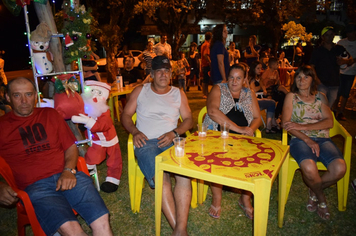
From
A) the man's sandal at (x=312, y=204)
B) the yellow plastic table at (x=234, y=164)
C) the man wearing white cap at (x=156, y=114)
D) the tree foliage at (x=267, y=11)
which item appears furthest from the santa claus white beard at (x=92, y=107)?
the tree foliage at (x=267, y=11)

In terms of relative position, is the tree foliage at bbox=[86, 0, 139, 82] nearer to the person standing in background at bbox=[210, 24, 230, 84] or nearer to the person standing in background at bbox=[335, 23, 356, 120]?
the person standing in background at bbox=[210, 24, 230, 84]

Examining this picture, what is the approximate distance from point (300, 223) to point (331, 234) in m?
0.28

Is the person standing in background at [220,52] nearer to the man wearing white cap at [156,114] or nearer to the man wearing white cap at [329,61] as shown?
the man wearing white cap at [329,61]

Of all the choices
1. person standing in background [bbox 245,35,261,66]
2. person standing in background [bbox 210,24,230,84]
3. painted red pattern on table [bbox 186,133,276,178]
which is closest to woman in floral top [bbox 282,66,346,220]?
painted red pattern on table [bbox 186,133,276,178]

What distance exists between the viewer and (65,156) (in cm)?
233

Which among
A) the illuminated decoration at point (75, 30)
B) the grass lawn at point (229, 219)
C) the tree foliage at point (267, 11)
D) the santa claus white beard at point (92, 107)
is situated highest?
the tree foliage at point (267, 11)

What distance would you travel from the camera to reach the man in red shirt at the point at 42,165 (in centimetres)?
195

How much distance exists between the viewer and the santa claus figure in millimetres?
3107

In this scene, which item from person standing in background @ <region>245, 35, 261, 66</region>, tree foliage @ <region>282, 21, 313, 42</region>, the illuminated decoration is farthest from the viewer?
tree foliage @ <region>282, 21, 313, 42</region>

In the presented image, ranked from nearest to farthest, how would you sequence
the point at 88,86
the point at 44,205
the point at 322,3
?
the point at 44,205
the point at 88,86
the point at 322,3

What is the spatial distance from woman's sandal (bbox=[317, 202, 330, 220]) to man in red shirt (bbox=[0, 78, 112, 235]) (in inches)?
85.9

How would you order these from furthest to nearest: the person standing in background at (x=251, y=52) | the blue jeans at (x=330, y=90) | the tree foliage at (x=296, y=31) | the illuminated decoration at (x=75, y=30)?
1. the tree foliage at (x=296, y=31)
2. the person standing in background at (x=251, y=52)
3. the blue jeans at (x=330, y=90)
4. the illuminated decoration at (x=75, y=30)

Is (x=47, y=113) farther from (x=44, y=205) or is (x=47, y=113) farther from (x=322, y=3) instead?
(x=322, y=3)

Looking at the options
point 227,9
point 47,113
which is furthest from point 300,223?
point 227,9
